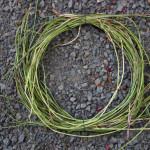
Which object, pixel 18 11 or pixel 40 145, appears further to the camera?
pixel 18 11

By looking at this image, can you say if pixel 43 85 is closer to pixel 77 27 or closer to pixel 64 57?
pixel 64 57

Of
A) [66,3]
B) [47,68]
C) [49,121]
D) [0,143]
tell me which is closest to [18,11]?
[66,3]

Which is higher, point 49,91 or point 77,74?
point 77,74

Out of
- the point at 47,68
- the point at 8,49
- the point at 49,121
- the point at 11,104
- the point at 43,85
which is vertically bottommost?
the point at 49,121
